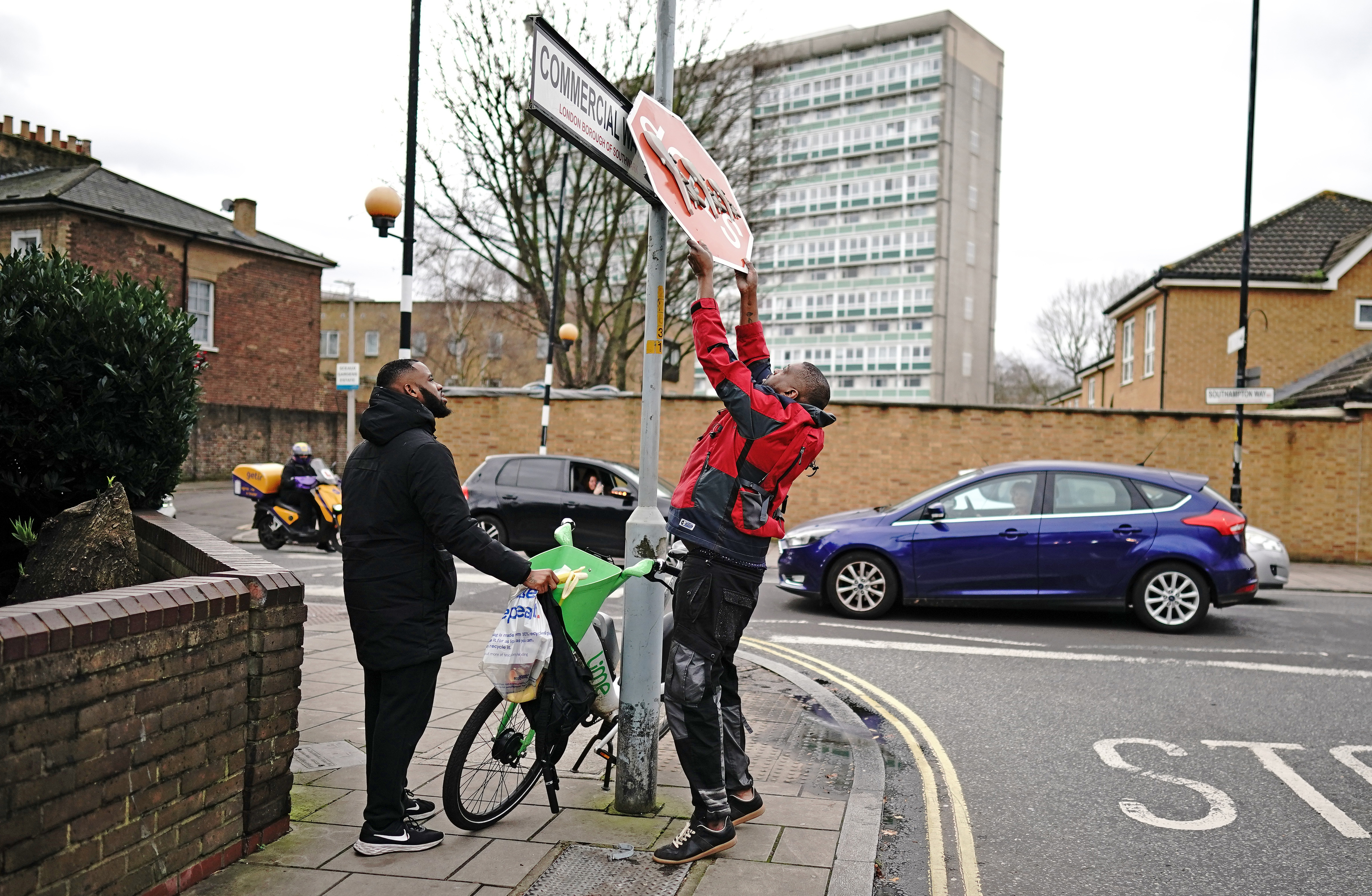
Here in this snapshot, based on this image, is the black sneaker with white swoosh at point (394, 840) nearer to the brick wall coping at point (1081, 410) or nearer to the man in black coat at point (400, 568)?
Result: the man in black coat at point (400, 568)

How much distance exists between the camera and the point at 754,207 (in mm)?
26828

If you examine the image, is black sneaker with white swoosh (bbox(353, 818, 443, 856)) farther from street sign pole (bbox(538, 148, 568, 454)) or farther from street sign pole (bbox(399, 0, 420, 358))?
street sign pole (bbox(538, 148, 568, 454))

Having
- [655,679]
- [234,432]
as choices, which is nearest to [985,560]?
[655,679]

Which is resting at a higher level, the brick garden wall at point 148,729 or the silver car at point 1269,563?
the brick garden wall at point 148,729

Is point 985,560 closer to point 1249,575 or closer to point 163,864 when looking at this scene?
point 1249,575

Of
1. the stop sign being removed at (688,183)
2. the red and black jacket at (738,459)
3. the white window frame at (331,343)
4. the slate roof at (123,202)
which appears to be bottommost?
the red and black jacket at (738,459)

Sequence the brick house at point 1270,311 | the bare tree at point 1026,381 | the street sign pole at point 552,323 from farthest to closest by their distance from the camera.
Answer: the bare tree at point 1026,381
the brick house at point 1270,311
the street sign pole at point 552,323

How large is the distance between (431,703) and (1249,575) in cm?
861

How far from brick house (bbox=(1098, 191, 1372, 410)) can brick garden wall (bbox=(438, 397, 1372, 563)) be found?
500cm

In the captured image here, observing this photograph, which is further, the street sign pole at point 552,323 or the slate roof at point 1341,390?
the street sign pole at point 552,323

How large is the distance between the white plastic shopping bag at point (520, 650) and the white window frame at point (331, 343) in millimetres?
67156

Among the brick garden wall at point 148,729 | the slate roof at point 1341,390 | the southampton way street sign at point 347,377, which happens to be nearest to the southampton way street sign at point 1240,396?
the slate roof at point 1341,390

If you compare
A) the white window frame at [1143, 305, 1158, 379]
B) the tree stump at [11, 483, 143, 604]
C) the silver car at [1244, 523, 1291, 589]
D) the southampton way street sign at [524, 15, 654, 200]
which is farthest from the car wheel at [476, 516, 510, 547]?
the white window frame at [1143, 305, 1158, 379]

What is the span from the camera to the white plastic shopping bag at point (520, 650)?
3.80 meters
